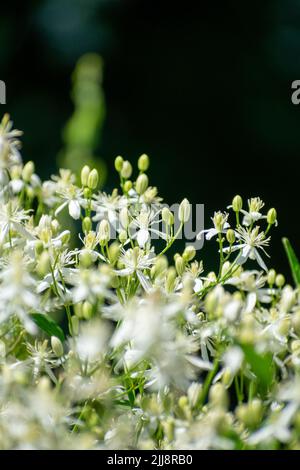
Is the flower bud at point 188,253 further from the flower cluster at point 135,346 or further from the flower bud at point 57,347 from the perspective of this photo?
the flower bud at point 57,347

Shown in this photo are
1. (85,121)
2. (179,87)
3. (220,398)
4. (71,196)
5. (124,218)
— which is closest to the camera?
(220,398)

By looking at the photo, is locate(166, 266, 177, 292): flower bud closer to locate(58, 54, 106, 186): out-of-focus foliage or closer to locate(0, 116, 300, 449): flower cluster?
locate(0, 116, 300, 449): flower cluster

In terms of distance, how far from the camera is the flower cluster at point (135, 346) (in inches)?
20.3

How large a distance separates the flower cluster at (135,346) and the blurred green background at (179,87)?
165 cm

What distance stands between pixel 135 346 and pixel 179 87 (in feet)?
7.39

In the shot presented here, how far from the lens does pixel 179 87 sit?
9.21 feet

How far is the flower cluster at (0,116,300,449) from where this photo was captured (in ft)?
1.69

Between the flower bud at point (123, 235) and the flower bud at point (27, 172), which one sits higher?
the flower bud at point (27, 172)

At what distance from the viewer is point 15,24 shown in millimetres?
2615

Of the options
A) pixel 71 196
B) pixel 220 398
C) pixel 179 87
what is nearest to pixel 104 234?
pixel 71 196

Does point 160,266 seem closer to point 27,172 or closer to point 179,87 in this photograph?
point 27,172

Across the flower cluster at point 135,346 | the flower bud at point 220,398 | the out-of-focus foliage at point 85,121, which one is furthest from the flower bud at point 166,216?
the out-of-focus foliage at point 85,121

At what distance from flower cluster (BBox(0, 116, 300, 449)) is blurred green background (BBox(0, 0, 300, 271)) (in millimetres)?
1655
